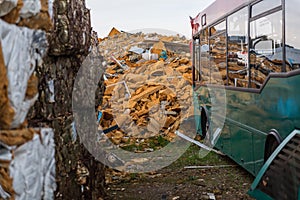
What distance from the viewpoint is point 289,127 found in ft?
17.8

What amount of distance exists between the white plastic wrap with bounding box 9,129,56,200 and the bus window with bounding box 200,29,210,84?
7.31 meters

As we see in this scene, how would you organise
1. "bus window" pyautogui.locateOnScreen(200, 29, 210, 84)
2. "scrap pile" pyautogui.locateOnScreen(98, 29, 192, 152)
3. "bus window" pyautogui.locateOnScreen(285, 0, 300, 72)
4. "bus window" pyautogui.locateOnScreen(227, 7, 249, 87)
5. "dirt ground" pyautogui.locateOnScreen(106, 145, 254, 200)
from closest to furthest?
1. "bus window" pyautogui.locateOnScreen(285, 0, 300, 72)
2. "dirt ground" pyautogui.locateOnScreen(106, 145, 254, 200)
3. "bus window" pyautogui.locateOnScreen(227, 7, 249, 87)
4. "bus window" pyautogui.locateOnScreen(200, 29, 210, 84)
5. "scrap pile" pyautogui.locateOnScreen(98, 29, 192, 152)

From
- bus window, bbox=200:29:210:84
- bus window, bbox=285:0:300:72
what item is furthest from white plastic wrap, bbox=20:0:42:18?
bus window, bbox=200:29:210:84

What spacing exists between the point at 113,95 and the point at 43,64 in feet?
45.4

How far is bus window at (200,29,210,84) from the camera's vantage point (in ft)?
33.8

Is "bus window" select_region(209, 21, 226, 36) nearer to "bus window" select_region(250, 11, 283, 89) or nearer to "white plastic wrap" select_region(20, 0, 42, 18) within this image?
"bus window" select_region(250, 11, 283, 89)

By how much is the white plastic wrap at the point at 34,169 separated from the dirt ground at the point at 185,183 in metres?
3.50

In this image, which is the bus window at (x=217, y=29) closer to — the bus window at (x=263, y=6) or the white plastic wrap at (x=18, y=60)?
the bus window at (x=263, y=6)

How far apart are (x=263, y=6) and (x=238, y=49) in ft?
4.35

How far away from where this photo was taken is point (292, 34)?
18.1 ft

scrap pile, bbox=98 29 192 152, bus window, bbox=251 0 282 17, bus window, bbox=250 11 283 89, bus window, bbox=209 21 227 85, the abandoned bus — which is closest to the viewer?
the abandoned bus

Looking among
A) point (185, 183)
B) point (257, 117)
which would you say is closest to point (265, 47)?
point (257, 117)

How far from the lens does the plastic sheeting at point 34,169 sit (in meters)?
2.65

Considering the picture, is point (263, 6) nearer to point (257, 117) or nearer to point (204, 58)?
point (257, 117)
